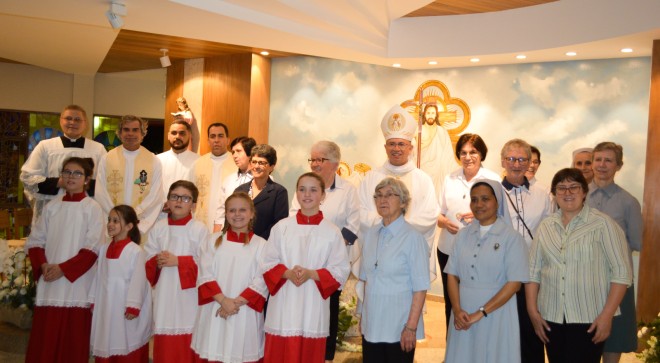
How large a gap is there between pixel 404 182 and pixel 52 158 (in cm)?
293

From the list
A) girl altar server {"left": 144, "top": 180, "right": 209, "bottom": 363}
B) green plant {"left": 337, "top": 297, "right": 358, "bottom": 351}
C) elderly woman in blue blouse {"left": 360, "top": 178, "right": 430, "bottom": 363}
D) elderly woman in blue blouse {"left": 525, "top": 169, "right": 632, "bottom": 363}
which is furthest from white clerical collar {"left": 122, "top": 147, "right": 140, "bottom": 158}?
elderly woman in blue blouse {"left": 525, "top": 169, "right": 632, "bottom": 363}

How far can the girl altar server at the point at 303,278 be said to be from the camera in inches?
160

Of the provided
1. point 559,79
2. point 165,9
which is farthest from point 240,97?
point 559,79

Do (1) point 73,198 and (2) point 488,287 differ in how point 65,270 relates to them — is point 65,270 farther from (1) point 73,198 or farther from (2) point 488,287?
(2) point 488,287

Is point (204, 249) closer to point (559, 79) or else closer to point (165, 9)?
point (165, 9)

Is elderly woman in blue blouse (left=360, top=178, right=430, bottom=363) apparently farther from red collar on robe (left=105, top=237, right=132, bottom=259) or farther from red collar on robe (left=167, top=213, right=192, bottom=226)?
red collar on robe (left=105, top=237, right=132, bottom=259)

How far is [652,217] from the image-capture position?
654 cm

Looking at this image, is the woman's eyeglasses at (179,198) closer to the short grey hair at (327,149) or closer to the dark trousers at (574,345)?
the short grey hair at (327,149)

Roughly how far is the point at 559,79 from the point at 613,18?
1.61m

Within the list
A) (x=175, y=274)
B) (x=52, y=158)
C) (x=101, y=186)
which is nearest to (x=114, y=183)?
(x=101, y=186)

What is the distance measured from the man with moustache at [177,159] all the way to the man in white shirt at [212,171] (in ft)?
0.43

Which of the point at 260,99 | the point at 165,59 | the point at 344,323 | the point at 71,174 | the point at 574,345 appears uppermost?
the point at 165,59

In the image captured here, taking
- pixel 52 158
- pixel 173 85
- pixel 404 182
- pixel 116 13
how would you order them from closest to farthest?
pixel 404 182, pixel 52 158, pixel 116 13, pixel 173 85

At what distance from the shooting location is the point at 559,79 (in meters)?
7.85
